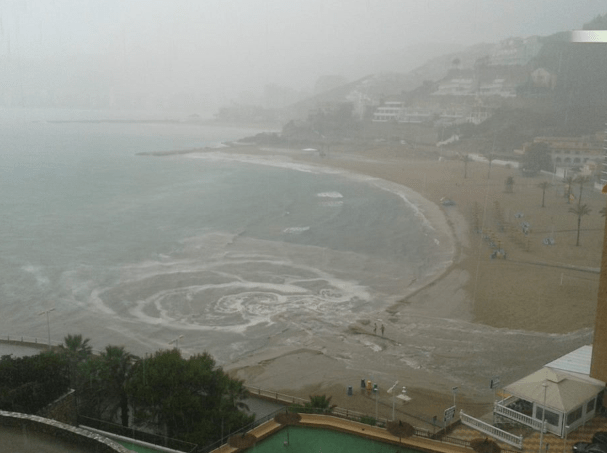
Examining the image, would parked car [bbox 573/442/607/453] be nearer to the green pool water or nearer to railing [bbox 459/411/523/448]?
railing [bbox 459/411/523/448]

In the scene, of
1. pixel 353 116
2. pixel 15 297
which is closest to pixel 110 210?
pixel 15 297

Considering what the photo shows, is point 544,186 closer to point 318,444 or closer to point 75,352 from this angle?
point 75,352

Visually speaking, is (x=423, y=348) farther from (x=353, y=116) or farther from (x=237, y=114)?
(x=237, y=114)

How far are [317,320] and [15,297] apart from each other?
5.13 metres

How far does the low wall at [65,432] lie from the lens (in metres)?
2.77

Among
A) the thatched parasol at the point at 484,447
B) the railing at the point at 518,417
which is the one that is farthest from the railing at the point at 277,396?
the thatched parasol at the point at 484,447

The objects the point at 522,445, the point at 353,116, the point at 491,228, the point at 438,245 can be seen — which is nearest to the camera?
the point at 522,445

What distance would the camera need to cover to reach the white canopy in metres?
4.68

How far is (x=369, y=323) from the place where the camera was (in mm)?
8969

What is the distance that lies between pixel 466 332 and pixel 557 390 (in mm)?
3909

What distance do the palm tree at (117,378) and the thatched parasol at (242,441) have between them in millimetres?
1958

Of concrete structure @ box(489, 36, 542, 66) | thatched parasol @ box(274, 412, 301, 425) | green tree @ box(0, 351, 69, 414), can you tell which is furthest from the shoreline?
concrete structure @ box(489, 36, 542, 66)

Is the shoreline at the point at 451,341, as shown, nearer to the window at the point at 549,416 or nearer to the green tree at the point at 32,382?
the window at the point at 549,416

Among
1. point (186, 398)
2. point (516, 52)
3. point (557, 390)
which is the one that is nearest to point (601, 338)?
point (557, 390)
